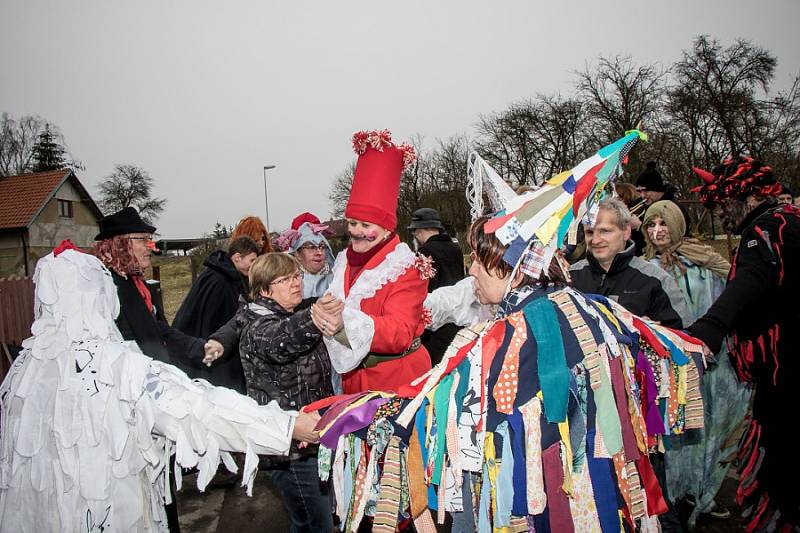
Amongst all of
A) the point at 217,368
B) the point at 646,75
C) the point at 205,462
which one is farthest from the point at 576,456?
the point at 646,75

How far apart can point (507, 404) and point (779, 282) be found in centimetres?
225

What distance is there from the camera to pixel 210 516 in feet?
14.1

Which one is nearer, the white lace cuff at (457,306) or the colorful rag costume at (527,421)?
the colorful rag costume at (527,421)

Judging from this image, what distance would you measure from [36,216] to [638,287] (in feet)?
124

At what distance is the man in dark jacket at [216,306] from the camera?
4.57 metres

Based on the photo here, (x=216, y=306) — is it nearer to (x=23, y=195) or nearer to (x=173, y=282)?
(x=173, y=282)

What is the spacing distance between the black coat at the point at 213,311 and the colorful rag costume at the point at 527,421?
8.93 ft

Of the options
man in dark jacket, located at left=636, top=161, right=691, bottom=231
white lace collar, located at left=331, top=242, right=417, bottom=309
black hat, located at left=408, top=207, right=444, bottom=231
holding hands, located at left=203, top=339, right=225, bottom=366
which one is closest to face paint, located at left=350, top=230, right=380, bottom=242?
white lace collar, located at left=331, top=242, right=417, bottom=309

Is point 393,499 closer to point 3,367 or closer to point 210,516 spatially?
point 210,516

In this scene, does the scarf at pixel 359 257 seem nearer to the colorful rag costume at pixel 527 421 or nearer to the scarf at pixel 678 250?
the colorful rag costume at pixel 527 421

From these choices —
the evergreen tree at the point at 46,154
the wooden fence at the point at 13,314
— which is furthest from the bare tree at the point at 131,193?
the wooden fence at the point at 13,314

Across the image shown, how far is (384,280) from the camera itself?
298 cm

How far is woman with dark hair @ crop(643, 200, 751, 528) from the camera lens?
3.72 meters

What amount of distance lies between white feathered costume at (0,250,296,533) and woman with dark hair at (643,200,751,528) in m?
3.11
